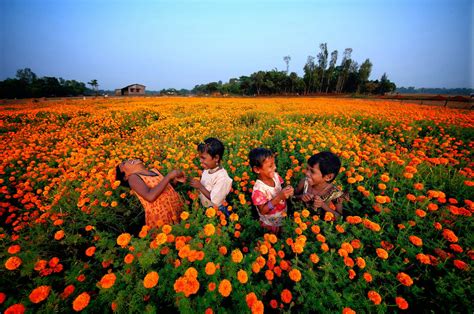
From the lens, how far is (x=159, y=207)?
205 centimetres

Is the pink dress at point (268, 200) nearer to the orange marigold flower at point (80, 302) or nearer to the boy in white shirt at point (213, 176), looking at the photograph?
the boy in white shirt at point (213, 176)

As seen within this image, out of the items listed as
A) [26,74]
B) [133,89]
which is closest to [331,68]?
[133,89]

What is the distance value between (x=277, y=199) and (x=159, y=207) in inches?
50.2

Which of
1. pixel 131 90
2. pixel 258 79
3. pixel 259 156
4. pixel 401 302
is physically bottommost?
pixel 401 302

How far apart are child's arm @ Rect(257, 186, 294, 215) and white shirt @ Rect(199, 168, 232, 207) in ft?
1.47

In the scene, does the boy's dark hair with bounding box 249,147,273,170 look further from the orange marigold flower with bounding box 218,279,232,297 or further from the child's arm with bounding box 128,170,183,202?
the orange marigold flower with bounding box 218,279,232,297

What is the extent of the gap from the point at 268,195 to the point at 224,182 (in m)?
0.53

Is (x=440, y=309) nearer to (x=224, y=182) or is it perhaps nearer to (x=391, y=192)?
(x=391, y=192)

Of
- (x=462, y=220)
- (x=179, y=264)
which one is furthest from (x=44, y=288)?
(x=462, y=220)

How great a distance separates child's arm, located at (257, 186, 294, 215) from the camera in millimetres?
1849

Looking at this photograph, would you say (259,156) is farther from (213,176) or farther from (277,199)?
(213,176)

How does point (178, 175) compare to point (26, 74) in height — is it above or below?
below

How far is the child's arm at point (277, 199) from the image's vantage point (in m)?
1.85

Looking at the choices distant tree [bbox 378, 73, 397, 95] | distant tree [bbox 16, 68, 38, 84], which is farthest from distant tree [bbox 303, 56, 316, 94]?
distant tree [bbox 16, 68, 38, 84]
